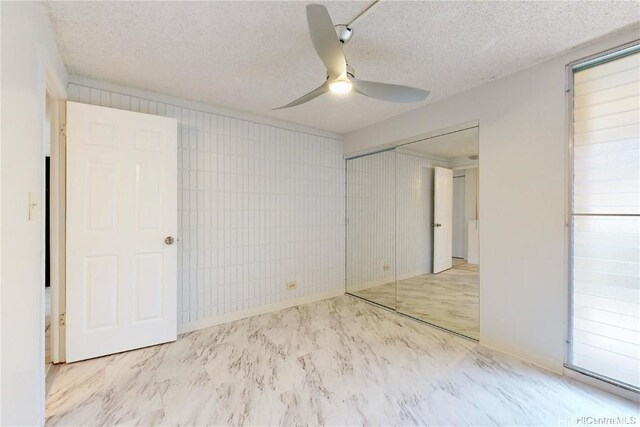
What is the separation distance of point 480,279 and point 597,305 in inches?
30.1

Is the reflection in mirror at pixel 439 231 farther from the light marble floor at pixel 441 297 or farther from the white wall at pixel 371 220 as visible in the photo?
the white wall at pixel 371 220

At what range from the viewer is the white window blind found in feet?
5.87

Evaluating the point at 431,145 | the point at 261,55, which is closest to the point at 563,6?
the point at 431,145

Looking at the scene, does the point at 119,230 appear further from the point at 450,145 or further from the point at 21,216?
the point at 450,145

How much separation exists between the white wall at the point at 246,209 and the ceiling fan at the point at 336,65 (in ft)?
5.07

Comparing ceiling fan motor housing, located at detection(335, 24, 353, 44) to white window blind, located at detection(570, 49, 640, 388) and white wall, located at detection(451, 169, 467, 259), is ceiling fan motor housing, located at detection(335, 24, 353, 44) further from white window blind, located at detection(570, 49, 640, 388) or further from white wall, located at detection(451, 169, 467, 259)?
white wall, located at detection(451, 169, 467, 259)

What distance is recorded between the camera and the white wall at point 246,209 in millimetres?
2812

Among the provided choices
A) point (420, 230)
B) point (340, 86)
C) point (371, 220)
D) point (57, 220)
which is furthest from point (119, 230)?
point (420, 230)

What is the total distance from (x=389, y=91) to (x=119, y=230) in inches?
95.0

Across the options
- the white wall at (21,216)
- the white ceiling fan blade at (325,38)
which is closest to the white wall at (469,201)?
the white ceiling fan blade at (325,38)

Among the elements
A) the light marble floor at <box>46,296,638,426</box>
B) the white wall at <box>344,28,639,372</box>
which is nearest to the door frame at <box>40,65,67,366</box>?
the light marble floor at <box>46,296,638,426</box>

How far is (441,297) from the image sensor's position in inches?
129

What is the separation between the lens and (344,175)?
4.13 meters

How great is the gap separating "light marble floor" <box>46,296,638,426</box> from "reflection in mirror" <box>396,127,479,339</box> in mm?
524
